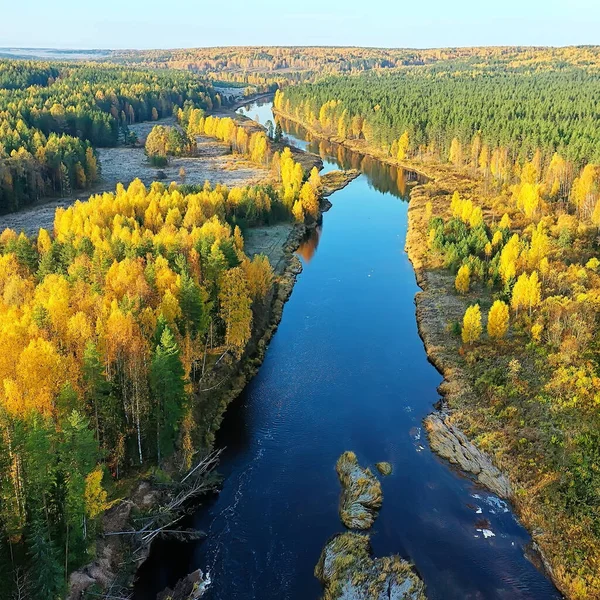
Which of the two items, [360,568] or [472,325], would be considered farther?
[472,325]

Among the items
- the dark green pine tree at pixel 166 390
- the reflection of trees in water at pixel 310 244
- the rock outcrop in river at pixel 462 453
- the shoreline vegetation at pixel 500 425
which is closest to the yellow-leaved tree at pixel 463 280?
the shoreline vegetation at pixel 500 425

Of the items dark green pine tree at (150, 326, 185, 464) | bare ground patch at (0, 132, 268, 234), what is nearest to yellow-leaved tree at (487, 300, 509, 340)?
dark green pine tree at (150, 326, 185, 464)

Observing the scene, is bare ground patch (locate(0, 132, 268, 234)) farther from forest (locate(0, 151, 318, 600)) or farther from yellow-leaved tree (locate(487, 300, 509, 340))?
yellow-leaved tree (locate(487, 300, 509, 340))

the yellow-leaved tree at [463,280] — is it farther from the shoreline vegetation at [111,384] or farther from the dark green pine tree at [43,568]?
the dark green pine tree at [43,568]

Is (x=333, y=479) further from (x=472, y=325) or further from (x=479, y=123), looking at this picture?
(x=479, y=123)

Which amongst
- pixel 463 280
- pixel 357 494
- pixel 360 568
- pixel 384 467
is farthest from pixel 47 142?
pixel 360 568
